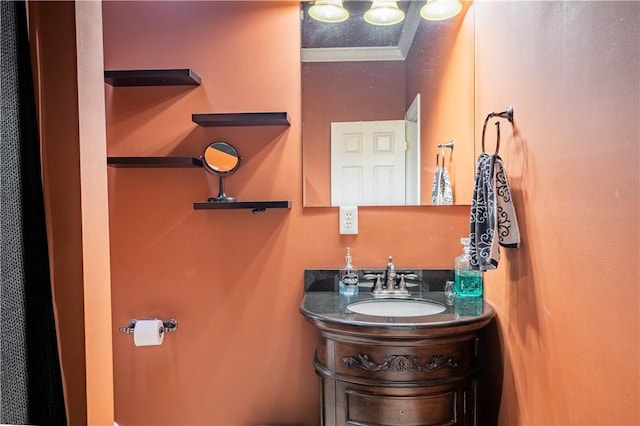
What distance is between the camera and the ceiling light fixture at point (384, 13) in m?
1.74

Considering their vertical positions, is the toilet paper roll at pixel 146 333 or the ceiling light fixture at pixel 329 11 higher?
the ceiling light fixture at pixel 329 11

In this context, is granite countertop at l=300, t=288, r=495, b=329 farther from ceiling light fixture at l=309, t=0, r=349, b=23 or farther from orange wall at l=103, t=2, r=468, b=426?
ceiling light fixture at l=309, t=0, r=349, b=23

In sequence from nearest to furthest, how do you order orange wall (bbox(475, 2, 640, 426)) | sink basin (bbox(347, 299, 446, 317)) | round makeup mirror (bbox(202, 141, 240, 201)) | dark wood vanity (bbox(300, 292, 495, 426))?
orange wall (bbox(475, 2, 640, 426)) → dark wood vanity (bbox(300, 292, 495, 426)) → sink basin (bbox(347, 299, 446, 317)) → round makeup mirror (bbox(202, 141, 240, 201))

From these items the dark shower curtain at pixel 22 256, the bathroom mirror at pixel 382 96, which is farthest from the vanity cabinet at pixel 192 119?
the dark shower curtain at pixel 22 256

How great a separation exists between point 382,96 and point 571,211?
3.23 ft

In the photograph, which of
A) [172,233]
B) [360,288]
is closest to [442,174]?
[360,288]

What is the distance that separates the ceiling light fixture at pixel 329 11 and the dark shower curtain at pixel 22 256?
1.40 m

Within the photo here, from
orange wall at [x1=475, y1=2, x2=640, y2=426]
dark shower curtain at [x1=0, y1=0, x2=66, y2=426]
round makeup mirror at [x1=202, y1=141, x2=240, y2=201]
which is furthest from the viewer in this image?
round makeup mirror at [x1=202, y1=141, x2=240, y2=201]

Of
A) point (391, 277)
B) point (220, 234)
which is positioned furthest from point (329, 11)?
point (391, 277)

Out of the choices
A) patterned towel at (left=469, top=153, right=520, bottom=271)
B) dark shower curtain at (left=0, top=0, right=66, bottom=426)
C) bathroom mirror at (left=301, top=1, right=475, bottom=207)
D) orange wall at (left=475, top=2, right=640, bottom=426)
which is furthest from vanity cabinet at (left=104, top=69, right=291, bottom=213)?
dark shower curtain at (left=0, top=0, right=66, bottom=426)

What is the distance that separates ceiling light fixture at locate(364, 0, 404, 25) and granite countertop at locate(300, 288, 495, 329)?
1203 millimetres

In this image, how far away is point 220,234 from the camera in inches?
69.1

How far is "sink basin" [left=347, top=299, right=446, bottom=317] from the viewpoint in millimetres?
1586

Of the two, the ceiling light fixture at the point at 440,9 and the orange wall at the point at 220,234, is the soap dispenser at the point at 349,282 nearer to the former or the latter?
the orange wall at the point at 220,234
